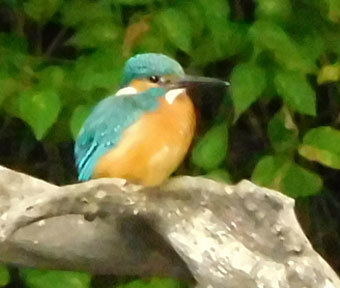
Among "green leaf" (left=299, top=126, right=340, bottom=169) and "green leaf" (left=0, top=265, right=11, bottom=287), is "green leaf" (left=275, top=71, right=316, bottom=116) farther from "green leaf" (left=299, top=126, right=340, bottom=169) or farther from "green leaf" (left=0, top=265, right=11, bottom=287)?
"green leaf" (left=0, top=265, right=11, bottom=287)

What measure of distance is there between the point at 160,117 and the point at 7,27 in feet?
2.30

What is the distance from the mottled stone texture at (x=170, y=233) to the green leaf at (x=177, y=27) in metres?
0.32

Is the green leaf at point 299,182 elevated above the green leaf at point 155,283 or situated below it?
above

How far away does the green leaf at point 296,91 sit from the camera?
1289mm

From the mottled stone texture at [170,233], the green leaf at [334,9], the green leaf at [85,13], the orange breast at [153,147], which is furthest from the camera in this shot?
the green leaf at [85,13]

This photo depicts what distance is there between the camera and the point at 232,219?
0.93m

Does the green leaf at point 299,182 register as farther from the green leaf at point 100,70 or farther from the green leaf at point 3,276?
the green leaf at point 3,276

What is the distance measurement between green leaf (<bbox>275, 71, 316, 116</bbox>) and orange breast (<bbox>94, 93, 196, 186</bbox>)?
309mm

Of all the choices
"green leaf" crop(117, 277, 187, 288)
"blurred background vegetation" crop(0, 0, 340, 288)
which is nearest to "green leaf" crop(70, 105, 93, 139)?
"blurred background vegetation" crop(0, 0, 340, 288)

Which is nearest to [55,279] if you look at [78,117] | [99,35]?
[78,117]

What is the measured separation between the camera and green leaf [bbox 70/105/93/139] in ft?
4.34

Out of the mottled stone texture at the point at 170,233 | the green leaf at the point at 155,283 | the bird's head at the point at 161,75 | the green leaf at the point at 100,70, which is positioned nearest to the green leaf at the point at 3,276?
the green leaf at the point at 155,283

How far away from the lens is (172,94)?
102 cm

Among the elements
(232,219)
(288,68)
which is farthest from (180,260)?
(288,68)
